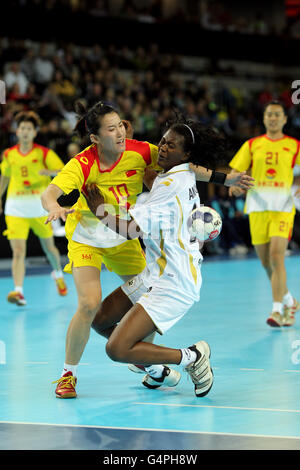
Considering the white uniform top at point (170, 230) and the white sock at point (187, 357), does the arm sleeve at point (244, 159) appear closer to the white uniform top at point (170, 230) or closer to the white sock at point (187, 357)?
the white uniform top at point (170, 230)

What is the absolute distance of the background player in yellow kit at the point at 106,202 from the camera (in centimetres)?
520

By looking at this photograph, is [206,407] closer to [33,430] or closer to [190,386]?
[190,386]

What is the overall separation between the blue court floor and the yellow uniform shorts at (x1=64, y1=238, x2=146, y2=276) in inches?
32.2

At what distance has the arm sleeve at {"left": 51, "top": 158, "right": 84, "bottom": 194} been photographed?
5.07 meters

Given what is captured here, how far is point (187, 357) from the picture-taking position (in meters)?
5.09

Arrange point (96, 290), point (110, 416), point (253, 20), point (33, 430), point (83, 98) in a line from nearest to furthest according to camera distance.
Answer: point (33, 430) < point (110, 416) < point (96, 290) < point (83, 98) < point (253, 20)

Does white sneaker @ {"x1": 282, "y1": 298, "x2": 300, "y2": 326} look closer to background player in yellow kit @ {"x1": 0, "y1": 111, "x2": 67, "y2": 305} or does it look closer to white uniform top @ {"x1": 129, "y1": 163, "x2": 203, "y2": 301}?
white uniform top @ {"x1": 129, "y1": 163, "x2": 203, "y2": 301}

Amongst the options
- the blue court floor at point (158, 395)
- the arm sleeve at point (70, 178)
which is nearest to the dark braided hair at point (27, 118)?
the blue court floor at point (158, 395)

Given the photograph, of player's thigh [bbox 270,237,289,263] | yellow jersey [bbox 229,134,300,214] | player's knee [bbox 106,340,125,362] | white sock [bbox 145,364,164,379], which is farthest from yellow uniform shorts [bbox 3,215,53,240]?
player's knee [bbox 106,340,125,362]

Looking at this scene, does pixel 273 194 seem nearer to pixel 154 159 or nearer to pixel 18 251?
pixel 154 159

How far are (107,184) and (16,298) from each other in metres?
4.40

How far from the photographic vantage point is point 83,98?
16.7 meters

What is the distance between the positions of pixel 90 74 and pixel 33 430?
1427cm
